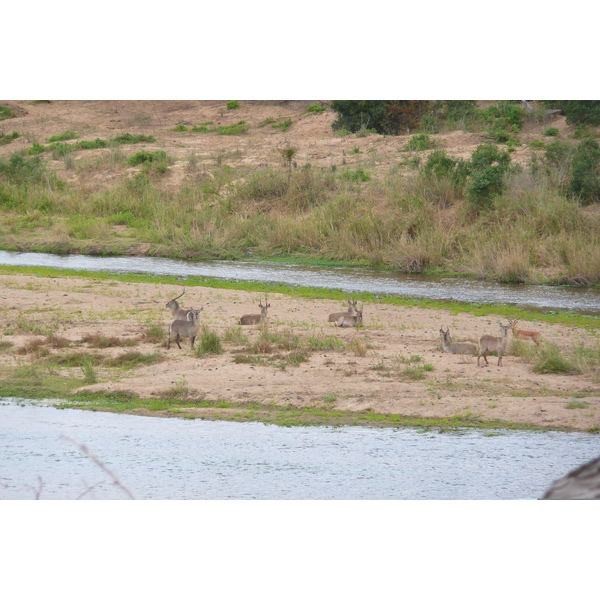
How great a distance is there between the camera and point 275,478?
833cm

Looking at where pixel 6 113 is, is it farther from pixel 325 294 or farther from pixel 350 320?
pixel 350 320

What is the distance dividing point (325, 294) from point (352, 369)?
749 centimetres

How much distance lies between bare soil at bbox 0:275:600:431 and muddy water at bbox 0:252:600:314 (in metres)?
3.06

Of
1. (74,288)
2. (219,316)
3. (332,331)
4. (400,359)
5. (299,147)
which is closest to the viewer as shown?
(400,359)

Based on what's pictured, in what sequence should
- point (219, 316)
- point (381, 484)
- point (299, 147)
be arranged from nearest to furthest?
point (381, 484) < point (219, 316) < point (299, 147)

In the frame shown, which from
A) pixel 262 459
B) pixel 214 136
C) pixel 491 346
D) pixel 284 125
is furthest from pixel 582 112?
pixel 262 459

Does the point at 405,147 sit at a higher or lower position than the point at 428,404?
higher

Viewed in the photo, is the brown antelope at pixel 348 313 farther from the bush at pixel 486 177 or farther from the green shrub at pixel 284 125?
the green shrub at pixel 284 125

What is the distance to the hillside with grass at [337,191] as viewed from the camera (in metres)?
24.2

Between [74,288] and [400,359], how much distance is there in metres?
9.56

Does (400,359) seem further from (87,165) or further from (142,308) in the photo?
(87,165)

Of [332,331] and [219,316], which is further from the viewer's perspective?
[219,316]

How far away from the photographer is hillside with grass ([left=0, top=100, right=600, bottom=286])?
24.2 meters

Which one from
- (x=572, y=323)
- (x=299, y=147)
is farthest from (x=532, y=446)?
(x=299, y=147)
